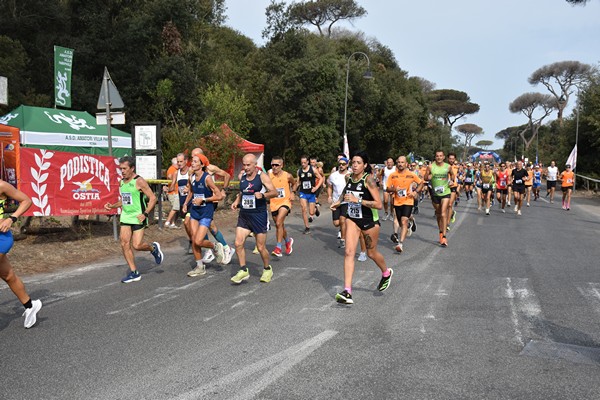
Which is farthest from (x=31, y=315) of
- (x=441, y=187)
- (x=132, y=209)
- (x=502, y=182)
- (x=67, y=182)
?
(x=502, y=182)

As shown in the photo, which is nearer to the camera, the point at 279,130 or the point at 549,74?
the point at 279,130

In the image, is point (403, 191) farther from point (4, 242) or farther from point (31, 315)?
point (4, 242)

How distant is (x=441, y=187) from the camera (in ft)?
37.2

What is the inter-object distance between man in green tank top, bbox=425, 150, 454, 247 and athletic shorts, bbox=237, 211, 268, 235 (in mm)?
4976

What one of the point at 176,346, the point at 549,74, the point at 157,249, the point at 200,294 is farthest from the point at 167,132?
the point at 549,74

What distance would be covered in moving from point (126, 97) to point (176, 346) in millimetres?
30430

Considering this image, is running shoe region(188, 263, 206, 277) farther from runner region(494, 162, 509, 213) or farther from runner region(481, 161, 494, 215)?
runner region(494, 162, 509, 213)

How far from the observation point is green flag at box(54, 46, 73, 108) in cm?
1548

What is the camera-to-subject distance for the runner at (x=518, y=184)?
1855 cm

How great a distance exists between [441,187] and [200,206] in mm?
5637

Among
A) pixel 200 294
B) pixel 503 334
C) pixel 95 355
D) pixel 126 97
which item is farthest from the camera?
pixel 126 97

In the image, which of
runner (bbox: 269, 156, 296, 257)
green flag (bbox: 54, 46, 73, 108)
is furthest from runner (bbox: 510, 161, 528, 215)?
green flag (bbox: 54, 46, 73, 108)

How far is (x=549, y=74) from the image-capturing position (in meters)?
71.0

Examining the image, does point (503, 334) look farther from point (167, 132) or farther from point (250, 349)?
point (167, 132)
